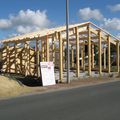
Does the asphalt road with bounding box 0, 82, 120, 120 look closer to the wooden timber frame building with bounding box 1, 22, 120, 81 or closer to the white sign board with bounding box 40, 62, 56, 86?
the white sign board with bounding box 40, 62, 56, 86

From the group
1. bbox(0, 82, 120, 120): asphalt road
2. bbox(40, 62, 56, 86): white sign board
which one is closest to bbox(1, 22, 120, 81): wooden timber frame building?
bbox(40, 62, 56, 86): white sign board

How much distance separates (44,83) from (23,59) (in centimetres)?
940

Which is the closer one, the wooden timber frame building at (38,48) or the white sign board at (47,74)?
the white sign board at (47,74)

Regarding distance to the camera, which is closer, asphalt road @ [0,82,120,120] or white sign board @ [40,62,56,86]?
asphalt road @ [0,82,120,120]

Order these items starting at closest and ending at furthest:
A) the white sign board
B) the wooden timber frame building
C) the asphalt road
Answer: the asphalt road
the white sign board
the wooden timber frame building

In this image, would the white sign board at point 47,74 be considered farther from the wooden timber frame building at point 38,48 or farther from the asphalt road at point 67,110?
the asphalt road at point 67,110

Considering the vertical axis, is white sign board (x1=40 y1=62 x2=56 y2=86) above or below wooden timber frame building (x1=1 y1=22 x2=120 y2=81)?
below

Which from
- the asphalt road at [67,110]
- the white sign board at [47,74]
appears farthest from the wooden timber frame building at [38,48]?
the asphalt road at [67,110]

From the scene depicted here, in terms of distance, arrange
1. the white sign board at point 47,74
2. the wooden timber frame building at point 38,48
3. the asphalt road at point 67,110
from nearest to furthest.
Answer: the asphalt road at point 67,110 → the white sign board at point 47,74 → the wooden timber frame building at point 38,48

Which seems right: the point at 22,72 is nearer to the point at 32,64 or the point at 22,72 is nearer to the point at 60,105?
the point at 32,64

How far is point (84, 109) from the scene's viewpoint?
12.3 meters

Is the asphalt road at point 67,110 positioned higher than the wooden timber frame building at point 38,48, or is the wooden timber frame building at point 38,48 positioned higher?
the wooden timber frame building at point 38,48

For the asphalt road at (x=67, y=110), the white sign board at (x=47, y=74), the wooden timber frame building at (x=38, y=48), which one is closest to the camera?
the asphalt road at (x=67, y=110)

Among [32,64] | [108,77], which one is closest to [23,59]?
[32,64]
